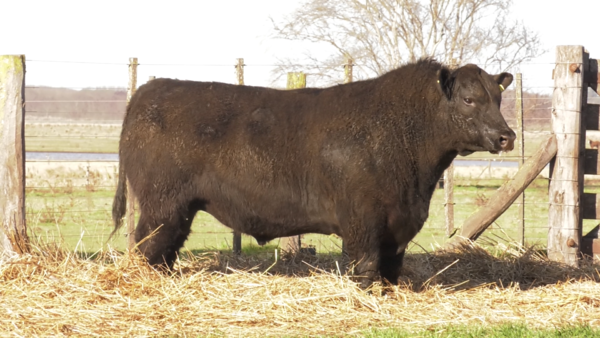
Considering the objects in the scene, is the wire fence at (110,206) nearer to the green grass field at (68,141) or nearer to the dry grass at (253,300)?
the dry grass at (253,300)

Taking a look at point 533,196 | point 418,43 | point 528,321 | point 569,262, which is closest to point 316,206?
point 528,321

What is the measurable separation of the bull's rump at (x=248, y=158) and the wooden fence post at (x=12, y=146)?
1279 millimetres

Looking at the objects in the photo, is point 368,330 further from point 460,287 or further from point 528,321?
point 460,287

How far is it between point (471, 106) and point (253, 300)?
8.35 ft

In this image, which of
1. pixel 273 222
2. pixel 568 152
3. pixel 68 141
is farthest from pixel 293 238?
pixel 68 141

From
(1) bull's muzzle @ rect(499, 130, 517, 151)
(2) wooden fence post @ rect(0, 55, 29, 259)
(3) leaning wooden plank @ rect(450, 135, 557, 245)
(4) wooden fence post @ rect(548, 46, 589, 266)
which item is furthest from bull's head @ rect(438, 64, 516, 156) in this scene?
(2) wooden fence post @ rect(0, 55, 29, 259)

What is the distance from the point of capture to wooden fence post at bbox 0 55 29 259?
24.0 ft

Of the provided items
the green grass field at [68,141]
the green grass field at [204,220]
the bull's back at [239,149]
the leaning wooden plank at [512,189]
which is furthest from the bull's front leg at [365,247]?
the green grass field at [68,141]

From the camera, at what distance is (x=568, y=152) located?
7.91 m

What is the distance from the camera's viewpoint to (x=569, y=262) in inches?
313

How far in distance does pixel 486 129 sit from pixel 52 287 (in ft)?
13.0

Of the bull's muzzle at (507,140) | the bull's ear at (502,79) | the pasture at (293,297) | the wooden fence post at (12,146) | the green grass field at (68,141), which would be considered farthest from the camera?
the green grass field at (68,141)

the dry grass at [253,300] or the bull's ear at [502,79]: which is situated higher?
the bull's ear at [502,79]

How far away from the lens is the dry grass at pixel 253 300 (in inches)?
213
